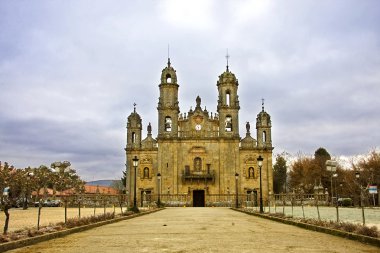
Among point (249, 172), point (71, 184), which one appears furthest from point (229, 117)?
point (71, 184)

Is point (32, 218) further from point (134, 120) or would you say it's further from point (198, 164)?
point (134, 120)

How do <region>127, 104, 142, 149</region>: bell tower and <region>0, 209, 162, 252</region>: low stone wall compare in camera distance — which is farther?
<region>127, 104, 142, 149</region>: bell tower

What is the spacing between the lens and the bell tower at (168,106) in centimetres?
6575

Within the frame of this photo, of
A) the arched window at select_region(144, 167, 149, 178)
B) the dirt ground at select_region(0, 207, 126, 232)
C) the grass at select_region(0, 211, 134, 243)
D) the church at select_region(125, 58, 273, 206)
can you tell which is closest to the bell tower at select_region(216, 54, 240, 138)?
the church at select_region(125, 58, 273, 206)

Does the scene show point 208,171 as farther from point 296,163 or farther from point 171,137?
point 296,163

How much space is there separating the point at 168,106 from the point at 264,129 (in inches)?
Answer: 578

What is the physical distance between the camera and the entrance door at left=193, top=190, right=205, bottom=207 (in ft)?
210

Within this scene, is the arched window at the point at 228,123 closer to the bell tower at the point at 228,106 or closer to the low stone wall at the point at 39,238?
the bell tower at the point at 228,106

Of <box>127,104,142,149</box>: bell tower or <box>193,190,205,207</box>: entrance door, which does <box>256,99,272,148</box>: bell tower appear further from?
<box>127,104,142,149</box>: bell tower

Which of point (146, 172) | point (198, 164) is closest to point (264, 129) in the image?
point (198, 164)

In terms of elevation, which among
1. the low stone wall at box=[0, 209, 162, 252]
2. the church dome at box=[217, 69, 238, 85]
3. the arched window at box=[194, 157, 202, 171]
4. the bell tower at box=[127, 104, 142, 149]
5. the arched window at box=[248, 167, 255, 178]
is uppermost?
the church dome at box=[217, 69, 238, 85]

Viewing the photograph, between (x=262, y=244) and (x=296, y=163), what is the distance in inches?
3636

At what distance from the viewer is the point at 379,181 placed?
204ft

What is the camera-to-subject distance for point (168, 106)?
66.2 metres
